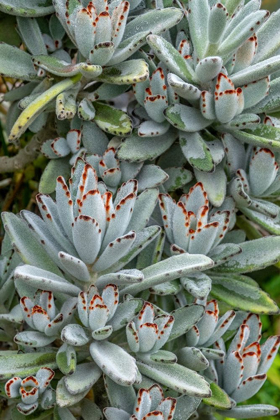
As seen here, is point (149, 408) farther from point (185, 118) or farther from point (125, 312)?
point (185, 118)

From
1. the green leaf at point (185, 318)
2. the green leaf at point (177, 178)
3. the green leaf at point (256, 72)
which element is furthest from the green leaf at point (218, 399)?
the green leaf at point (256, 72)

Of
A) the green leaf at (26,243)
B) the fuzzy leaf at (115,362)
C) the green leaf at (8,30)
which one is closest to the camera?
the fuzzy leaf at (115,362)

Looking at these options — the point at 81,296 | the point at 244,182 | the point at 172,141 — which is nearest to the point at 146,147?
the point at 172,141

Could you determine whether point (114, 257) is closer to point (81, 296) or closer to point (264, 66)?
point (81, 296)

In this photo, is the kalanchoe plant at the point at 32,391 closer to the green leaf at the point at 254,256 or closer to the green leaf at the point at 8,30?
the green leaf at the point at 254,256

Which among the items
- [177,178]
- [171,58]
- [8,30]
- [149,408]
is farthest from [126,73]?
[149,408]
